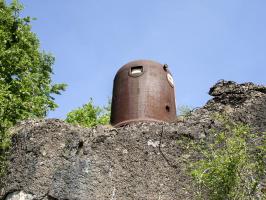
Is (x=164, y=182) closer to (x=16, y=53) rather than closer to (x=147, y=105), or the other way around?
(x=147, y=105)

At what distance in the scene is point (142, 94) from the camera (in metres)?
6.80

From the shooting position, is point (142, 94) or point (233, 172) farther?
point (142, 94)

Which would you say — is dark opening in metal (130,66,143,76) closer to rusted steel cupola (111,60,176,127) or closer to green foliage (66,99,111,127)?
rusted steel cupola (111,60,176,127)

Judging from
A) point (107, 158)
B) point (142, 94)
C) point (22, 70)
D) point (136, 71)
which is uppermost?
point (22, 70)

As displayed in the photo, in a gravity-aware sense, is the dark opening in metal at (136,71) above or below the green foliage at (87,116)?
below

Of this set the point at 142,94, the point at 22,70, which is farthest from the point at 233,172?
the point at 22,70

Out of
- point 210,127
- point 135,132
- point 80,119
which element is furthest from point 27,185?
point 80,119

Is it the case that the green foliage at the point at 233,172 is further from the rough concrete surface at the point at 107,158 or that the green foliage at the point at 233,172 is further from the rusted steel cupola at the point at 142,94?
the rusted steel cupola at the point at 142,94

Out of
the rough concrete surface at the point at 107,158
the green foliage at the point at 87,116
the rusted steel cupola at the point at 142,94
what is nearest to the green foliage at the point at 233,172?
the rough concrete surface at the point at 107,158

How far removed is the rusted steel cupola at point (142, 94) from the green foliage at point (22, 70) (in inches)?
117

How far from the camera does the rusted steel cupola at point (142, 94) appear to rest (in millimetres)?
6633

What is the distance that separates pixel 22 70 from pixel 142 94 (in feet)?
18.8

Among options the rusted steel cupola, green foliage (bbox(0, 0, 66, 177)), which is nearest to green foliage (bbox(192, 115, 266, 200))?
the rusted steel cupola

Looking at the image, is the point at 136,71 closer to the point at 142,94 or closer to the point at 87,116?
the point at 142,94
